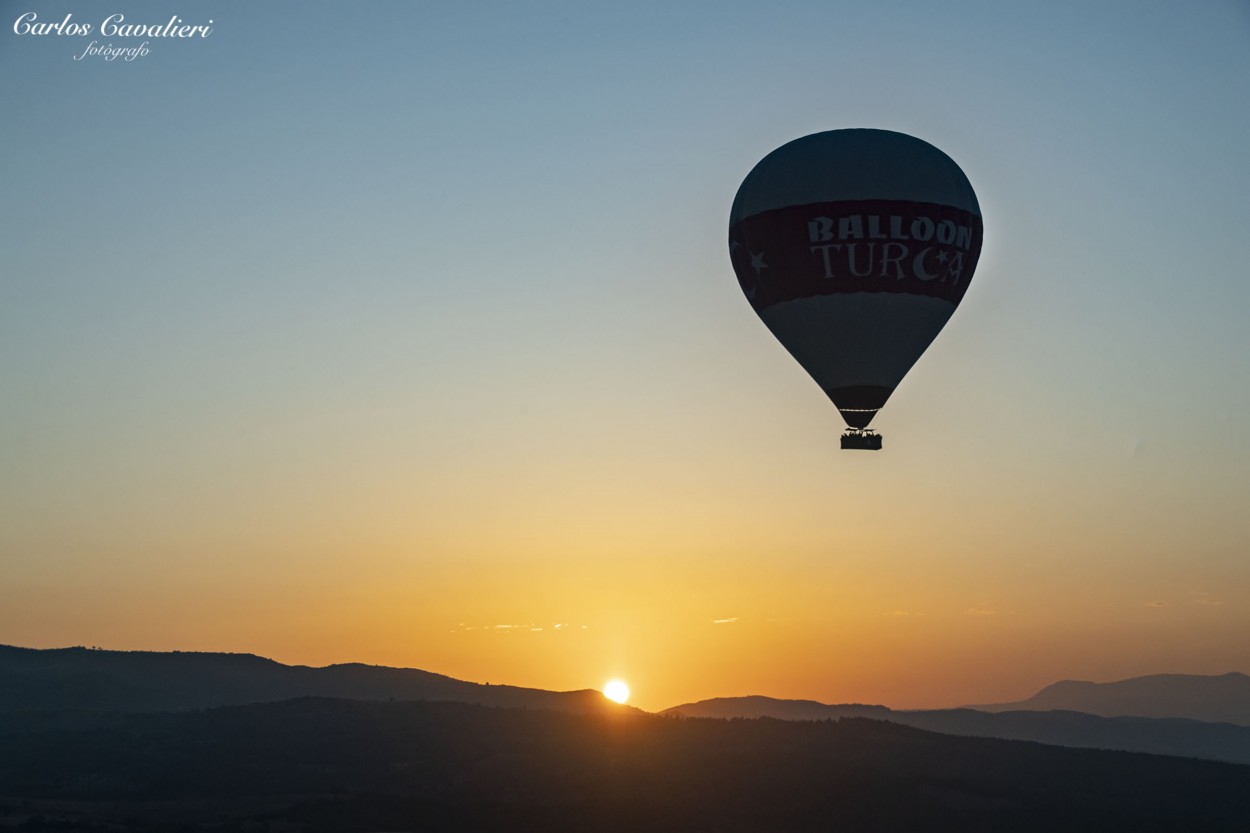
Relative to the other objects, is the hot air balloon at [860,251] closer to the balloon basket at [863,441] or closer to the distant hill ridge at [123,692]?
the balloon basket at [863,441]

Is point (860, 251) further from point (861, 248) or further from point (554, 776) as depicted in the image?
point (554, 776)

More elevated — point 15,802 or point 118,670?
point 118,670

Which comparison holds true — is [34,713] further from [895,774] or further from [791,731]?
[895,774]

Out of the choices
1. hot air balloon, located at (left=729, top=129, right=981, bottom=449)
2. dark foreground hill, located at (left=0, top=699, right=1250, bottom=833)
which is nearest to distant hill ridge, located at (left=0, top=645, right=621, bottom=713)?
dark foreground hill, located at (left=0, top=699, right=1250, bottom=833)

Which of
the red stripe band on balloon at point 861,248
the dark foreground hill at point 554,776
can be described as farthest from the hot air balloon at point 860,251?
the dark foreground hill at point 554,776

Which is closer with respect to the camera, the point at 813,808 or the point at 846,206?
the point at 846,206

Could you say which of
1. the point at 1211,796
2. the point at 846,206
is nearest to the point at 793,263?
the point at 846,206

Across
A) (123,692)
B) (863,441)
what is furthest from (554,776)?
(123,692)
